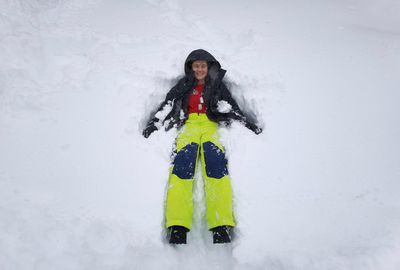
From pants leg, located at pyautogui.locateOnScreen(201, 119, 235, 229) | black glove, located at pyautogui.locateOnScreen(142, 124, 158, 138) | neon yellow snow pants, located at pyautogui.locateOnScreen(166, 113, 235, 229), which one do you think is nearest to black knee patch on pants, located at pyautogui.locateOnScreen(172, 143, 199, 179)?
neon yellow snow pants, located at pyautogui.locateOnScreen(166, 113, 235, 229)

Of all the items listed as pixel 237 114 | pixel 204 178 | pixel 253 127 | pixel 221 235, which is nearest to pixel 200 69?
pixel 237 114

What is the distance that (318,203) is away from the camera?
270cm

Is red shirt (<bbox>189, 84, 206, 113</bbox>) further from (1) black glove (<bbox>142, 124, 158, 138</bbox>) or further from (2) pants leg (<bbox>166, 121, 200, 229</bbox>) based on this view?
(1) black glove (<bbox>142, 124, 158, 138</bbox>)

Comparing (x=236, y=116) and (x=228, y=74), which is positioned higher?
(x=228, y=74)

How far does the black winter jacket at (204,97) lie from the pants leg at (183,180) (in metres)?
0.30

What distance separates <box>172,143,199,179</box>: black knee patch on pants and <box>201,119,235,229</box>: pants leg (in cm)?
11

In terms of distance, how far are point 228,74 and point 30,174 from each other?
8.25ft

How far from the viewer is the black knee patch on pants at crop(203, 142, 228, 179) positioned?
2.83 meters

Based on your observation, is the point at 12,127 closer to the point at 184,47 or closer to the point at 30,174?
the point at 30,174

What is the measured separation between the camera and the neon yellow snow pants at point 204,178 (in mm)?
2555

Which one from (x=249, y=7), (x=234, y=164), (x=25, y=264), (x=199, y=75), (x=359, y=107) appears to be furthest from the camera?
(x=249, y=7)

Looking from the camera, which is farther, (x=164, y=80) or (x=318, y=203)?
(x=164, y=80)

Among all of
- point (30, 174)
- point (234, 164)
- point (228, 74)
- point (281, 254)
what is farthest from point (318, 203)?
point (30, 174)

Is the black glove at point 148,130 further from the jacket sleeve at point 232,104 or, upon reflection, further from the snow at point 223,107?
the jacket sleeve at point 232,104
